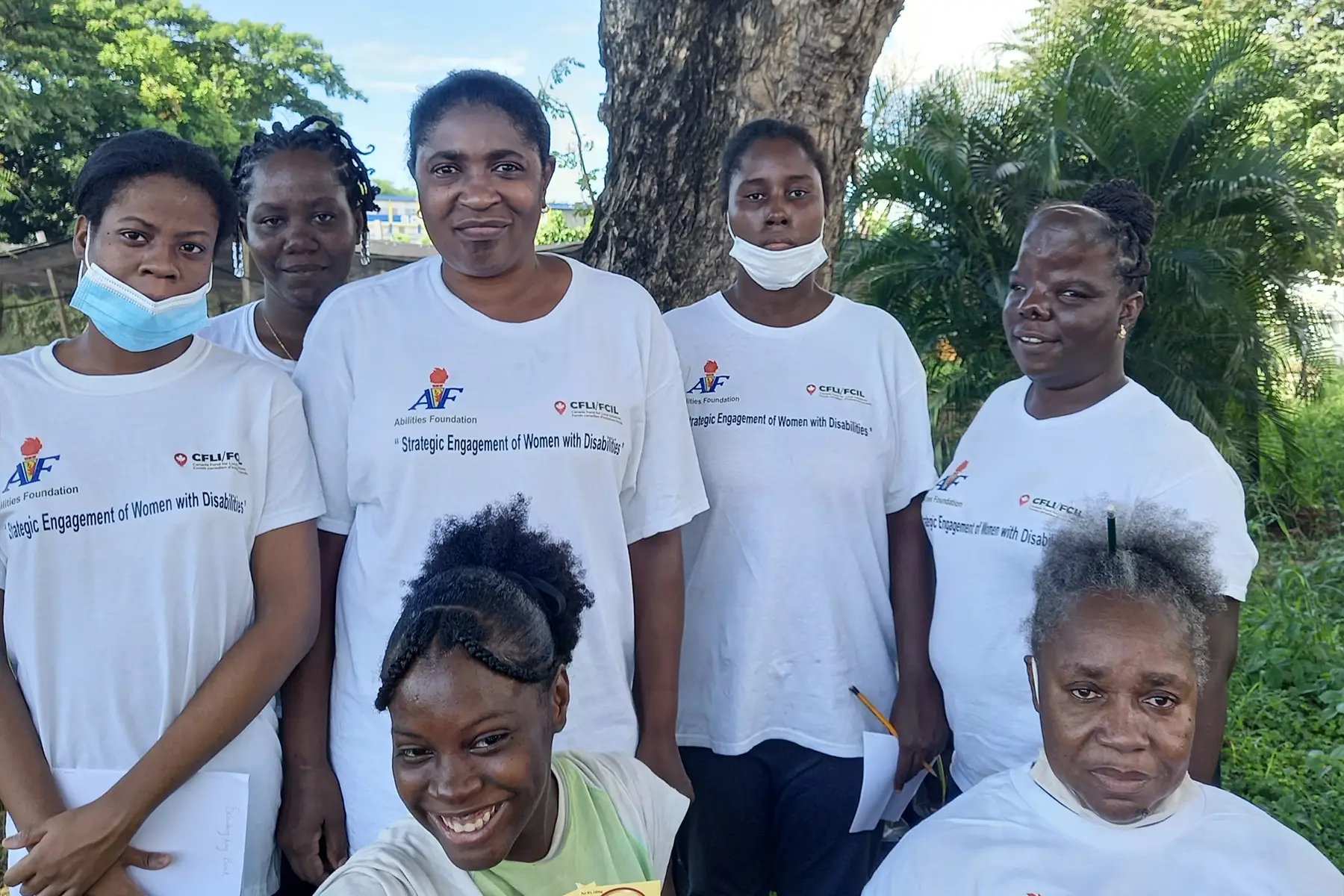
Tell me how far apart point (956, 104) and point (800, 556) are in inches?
292

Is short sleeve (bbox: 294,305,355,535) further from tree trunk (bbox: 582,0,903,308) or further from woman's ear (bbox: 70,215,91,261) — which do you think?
Answer: tree trunk (bbox: 582,0,903,308)

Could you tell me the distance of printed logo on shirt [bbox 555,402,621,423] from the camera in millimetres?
2109

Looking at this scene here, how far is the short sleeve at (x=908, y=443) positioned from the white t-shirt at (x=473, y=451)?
23.6 inches

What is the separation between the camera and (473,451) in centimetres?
205

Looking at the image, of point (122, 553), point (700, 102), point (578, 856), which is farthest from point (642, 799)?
point (700, 102)

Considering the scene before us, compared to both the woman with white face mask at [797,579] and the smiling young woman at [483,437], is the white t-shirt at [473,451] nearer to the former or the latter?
the smiling young woman at [483,437]

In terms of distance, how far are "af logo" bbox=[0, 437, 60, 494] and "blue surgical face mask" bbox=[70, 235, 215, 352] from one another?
24 cm

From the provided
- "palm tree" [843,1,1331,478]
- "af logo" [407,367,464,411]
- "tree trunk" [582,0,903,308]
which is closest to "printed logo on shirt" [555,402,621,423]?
"af logo" [407,367,464,411]

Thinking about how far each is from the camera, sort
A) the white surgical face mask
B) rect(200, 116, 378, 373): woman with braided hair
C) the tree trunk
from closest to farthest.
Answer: the white surgical face mask
rect(200, 116, 378, 373): woman with braided hair
the tree trunk

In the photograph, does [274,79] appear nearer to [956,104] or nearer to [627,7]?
[956,104]

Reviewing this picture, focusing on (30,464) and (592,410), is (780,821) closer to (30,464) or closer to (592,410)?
(592,410)

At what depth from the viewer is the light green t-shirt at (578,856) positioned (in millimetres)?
1655

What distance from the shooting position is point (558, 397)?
6.93 ft

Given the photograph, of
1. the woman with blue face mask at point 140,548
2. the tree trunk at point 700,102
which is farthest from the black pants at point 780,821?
the tree trunk at point 700,102
